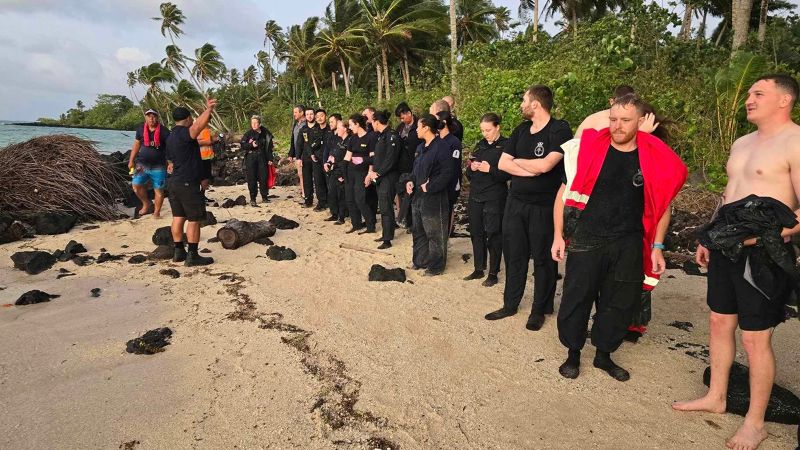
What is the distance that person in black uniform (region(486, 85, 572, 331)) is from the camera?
403 cm

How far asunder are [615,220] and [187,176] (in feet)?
17.0

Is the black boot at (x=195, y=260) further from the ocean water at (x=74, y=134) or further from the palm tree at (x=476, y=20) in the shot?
the palm tree at (x=476, y=20)

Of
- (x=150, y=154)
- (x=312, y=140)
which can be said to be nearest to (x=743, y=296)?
(x=312, y=140)

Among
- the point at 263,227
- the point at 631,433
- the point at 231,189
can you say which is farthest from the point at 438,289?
the point at 231,189

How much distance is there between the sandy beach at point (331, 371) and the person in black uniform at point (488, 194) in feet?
1.31

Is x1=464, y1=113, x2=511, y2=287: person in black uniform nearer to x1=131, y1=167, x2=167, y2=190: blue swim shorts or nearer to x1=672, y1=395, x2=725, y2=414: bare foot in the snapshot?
A: x1=672, y1=395, x2=725, y2=414: bare foot

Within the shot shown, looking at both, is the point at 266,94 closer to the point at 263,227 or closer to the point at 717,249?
the point at 263,227

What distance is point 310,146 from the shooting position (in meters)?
9.98

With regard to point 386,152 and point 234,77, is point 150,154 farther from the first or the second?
point 234,77

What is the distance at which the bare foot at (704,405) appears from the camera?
299 cm

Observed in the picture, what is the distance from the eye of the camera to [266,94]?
156 ft

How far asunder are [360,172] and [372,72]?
93.6 feet

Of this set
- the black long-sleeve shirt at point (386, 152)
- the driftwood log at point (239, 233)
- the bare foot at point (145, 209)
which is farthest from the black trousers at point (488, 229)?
the bare foot at point (145, 209)

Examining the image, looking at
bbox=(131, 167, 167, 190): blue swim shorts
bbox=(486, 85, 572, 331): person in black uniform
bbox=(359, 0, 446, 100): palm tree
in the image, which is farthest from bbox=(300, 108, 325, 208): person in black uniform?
bbox=(359, 0, 446, 100): palm tree
